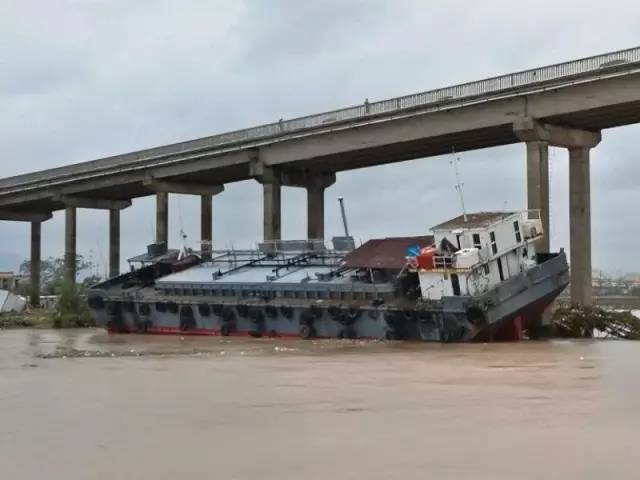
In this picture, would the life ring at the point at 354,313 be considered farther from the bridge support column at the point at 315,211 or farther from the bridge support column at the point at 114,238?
the bridge support column at the point at 114,238

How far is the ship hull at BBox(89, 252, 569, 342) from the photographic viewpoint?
30.7m

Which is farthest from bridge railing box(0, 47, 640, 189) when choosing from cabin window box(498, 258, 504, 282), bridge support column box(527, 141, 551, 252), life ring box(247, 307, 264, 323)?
life ring box(247, 307, 264, 323)

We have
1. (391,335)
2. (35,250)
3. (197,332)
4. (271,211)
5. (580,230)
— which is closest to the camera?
(391,335)

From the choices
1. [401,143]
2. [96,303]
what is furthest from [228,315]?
[401,143]

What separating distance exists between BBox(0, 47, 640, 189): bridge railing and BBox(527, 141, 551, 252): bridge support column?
128 inches

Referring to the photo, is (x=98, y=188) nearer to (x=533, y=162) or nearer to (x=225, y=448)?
(x=533, y=162)

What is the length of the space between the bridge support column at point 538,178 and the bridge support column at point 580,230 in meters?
2.28

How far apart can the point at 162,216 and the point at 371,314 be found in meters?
36.1

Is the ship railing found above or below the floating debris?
above

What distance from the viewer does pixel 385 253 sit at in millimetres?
35656

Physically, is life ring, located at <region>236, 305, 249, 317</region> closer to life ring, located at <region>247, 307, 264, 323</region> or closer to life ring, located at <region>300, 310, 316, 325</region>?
life ring, located at <region>247, 307, 264, 323</region>

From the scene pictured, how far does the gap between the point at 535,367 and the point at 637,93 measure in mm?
20942

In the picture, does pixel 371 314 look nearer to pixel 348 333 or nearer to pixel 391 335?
pixel 391 335

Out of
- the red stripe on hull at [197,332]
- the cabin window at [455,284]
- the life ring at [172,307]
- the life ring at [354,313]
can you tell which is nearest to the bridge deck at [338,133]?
the cabin window at [455,284]
